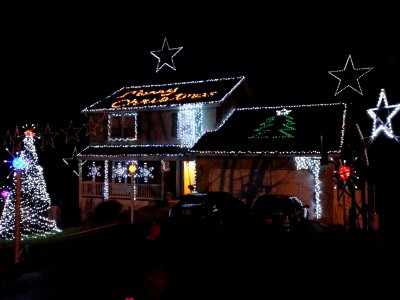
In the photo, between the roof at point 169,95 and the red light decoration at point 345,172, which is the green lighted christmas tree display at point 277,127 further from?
the red light decoration at point 345,172

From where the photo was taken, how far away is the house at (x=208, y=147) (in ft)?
71.1

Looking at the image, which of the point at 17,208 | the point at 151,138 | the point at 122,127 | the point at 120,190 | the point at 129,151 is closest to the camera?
the point at 17,208

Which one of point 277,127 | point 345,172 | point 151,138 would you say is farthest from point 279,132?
point 151,138

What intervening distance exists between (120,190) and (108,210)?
86.4 inches

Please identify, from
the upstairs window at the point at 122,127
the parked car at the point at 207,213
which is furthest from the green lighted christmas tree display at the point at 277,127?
the upstairs window at the point at 122,127

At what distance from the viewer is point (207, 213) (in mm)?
16047

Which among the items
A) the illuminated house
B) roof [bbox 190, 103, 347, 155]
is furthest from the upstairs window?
roof [bbox 190, 103, 347, 155]

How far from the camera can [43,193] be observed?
19.4 meters

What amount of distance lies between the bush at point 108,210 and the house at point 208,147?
116 cm

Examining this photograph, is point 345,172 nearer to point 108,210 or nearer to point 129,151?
point 108,210

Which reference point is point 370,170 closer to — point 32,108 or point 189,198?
point 189,198

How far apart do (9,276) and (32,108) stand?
40.4 meters

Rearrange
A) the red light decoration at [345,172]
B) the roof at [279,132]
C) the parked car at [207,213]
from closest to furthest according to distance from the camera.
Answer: the parked car at [207,213] < the red light decoration at [345,172] < the roof at [279,132]

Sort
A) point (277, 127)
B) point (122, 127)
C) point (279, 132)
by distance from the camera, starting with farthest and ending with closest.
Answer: point (122, 127) → point (277, 127) → point (279, 132)
